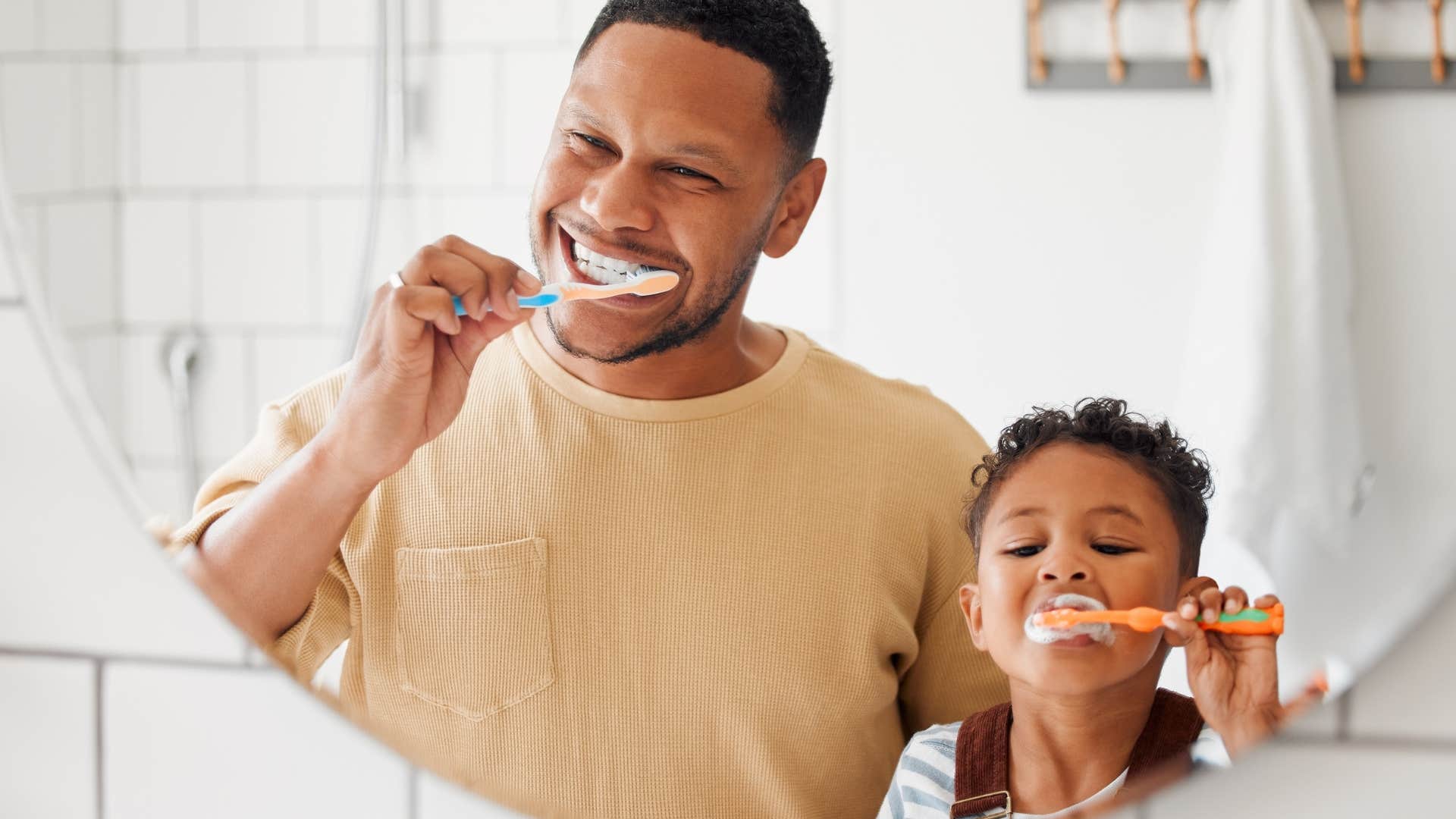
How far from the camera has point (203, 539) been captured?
63 cm

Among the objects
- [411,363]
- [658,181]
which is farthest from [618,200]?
Result: [411,363]

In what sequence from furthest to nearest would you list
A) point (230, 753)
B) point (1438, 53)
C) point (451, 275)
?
point (230, 753)
point (451, 275)
point (1438, 53)

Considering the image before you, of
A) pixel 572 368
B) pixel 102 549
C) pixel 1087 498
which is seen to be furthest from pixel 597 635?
pixel 102 549

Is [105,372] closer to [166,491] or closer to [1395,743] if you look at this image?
[166,491]

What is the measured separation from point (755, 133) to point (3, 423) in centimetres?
50

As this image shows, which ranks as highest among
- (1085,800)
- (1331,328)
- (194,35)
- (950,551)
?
(194,35)

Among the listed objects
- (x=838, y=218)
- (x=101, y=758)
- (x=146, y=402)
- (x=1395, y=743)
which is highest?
(x=838, y=218)

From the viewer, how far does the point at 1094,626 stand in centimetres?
51

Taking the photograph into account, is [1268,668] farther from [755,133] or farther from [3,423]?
[3,423]

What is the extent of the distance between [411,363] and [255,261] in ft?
0.36

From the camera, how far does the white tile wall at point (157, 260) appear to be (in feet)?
2.08

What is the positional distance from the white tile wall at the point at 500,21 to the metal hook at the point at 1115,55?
243 mm

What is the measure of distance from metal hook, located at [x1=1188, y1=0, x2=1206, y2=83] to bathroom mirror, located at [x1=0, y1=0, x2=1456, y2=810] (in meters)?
0.01

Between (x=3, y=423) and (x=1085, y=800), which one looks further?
(x=3, y=423)
